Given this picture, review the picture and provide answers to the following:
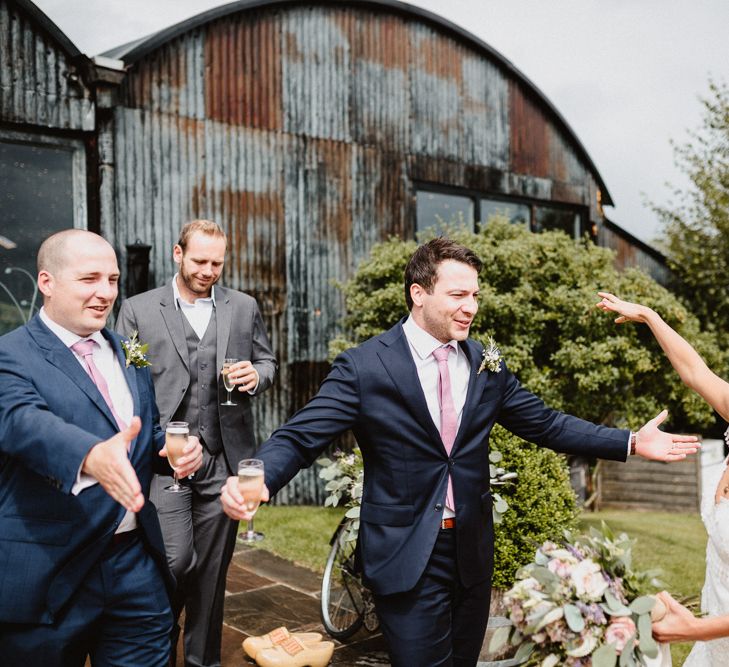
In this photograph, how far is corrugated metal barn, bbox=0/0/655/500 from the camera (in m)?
8.21

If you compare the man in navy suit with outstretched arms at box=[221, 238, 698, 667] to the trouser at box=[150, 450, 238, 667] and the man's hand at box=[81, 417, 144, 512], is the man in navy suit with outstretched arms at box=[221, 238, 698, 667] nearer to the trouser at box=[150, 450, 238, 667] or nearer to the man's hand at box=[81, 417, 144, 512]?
the man's hand at box=[81, 417, 144, 512]

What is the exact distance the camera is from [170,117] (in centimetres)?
910

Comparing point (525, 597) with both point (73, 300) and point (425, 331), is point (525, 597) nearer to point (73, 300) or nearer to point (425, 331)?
point (425, 331)

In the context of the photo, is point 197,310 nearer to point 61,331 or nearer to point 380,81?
point 61,331

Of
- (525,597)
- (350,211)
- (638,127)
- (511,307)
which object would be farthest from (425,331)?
(638,127)

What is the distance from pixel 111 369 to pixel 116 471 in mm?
822

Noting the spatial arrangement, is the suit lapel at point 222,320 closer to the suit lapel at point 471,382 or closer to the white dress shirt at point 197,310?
the white dress shirt at point 197,310

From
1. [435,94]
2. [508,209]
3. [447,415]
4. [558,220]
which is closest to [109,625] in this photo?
[447,415]

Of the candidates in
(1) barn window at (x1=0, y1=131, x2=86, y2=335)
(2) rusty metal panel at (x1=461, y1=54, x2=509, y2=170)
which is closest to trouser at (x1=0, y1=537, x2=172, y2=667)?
(1) barn window at (x1=0, y1=131, x2=86, y2=335)

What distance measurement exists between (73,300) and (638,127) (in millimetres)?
61169

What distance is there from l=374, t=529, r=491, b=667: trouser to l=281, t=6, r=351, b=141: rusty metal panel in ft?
26.4

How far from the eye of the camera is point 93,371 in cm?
287

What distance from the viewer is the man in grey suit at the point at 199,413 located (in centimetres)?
421

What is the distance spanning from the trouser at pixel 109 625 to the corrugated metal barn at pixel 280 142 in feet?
19.3
